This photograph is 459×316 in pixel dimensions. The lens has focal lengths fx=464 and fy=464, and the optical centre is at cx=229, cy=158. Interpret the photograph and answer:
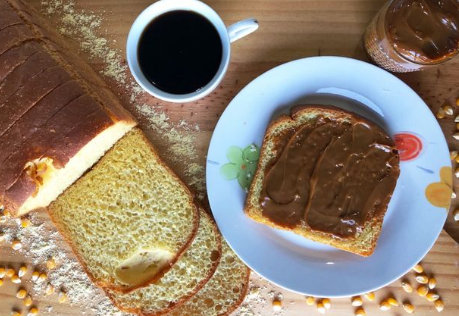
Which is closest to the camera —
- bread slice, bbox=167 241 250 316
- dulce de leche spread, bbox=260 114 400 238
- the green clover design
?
dulce de leche spread, bbox=260 114 400 238

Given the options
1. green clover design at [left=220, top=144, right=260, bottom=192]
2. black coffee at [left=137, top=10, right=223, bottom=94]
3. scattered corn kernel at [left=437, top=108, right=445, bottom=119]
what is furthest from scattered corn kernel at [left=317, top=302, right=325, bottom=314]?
black coffee at [left=137, top=10, right=223, bottom=94]

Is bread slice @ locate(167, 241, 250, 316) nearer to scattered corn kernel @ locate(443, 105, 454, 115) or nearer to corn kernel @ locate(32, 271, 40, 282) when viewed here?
corn kernel @ locate(32, 271, 40, 282)

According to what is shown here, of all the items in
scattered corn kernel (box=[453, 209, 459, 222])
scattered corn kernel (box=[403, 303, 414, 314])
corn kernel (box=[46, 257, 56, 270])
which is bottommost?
scattered corn kernel (box=[403, 303, 414, 314])

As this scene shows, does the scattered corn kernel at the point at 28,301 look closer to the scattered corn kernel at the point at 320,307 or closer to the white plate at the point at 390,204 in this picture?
the white plate at the point at 390,204

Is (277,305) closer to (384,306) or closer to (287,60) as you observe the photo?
(384,306)

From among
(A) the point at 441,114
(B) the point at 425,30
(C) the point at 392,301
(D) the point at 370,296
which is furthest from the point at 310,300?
(B) the point at 425,30

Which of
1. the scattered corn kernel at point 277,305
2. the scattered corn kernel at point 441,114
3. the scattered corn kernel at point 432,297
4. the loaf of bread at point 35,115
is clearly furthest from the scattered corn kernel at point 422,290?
the loaf of bread at point 35,115
